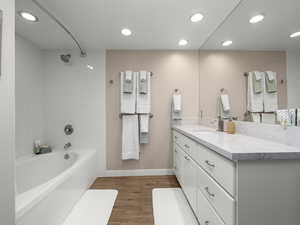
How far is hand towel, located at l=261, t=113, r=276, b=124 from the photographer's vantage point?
A: 1.19 metres

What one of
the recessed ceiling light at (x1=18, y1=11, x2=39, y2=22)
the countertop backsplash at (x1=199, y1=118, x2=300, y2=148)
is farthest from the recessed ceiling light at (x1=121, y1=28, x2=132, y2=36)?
the countertop backsplash at (x1=199, y1=118, x2=300, y2=148)

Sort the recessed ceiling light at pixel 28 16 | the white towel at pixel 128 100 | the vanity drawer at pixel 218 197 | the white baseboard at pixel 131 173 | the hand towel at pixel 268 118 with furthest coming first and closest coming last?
the white baseboard at pixel 131 173 → the white towel at pixel 128 100 → the recessed ceiling light at pixel 28 16 → the hand towel at pixel 268 118 → the vanity drawer at pixel 218 197

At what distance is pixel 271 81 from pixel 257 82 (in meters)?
0.13

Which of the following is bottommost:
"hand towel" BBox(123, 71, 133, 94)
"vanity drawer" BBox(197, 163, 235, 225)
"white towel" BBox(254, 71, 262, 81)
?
"vanity drawer" BBox(197, 163, 235, 225)

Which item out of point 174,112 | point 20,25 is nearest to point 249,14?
point 174,112

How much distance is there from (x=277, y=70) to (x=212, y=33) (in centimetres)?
112

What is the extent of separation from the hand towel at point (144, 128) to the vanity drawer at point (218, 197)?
3.99 feet

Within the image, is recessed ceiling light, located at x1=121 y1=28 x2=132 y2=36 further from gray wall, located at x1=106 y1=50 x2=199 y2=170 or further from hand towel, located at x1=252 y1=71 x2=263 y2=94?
hand towel, located at x1=252 y1=71 x2=263 y2=94

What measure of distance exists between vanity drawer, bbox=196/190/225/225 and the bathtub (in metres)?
1.22

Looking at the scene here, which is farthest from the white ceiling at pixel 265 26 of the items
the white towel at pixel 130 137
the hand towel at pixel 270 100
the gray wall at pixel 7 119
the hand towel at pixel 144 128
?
the gray wall at pixel 7 119

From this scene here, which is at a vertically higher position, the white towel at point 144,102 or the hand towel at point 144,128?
the white towel at point 144,102

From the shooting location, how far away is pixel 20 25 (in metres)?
1.77

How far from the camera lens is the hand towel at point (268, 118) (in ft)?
3.92

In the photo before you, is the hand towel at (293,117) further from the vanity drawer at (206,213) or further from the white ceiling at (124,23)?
the white ceiling at (124,23)
